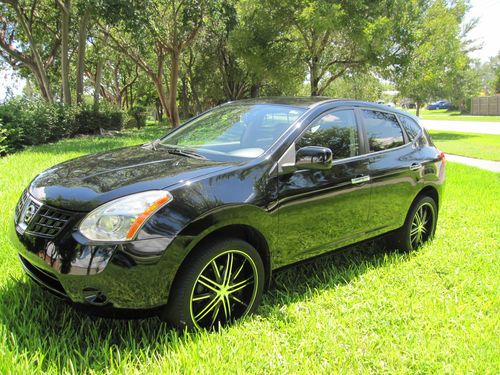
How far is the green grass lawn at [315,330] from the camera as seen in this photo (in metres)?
2.48

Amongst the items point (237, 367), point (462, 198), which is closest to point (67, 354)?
point (237, 367)

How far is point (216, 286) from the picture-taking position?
9.18ft

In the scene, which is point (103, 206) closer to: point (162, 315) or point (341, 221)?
point (162, 315)

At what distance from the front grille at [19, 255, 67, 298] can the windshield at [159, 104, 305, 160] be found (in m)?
1.41

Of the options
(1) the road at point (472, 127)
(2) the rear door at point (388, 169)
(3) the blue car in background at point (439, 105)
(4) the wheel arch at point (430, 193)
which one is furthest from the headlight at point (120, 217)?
(3) the blue car in background at point (439, 105)

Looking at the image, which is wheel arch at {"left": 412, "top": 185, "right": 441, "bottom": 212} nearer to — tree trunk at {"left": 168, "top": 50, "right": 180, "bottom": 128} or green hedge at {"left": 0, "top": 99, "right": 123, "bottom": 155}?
green hedge at {"left": 0, "top": 99, "right": 123, "bottom": 155}

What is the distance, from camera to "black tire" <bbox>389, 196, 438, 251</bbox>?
14.8 ft

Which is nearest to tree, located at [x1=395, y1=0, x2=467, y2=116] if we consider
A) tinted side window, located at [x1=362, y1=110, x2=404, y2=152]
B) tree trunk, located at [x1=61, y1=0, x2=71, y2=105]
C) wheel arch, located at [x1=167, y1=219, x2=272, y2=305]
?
tree trunk, located at [x1=61, y1=0, x2=71, y2=105]

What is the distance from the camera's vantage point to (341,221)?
3.64 metres

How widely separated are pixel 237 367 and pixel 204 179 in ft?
3.88

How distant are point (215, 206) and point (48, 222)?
3.42 feet

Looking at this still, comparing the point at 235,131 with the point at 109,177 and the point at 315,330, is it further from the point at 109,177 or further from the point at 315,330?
the point at 315,330

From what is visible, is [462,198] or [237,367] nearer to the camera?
[237,367]

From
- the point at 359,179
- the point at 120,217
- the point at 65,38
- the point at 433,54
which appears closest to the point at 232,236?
the point at 120,217
